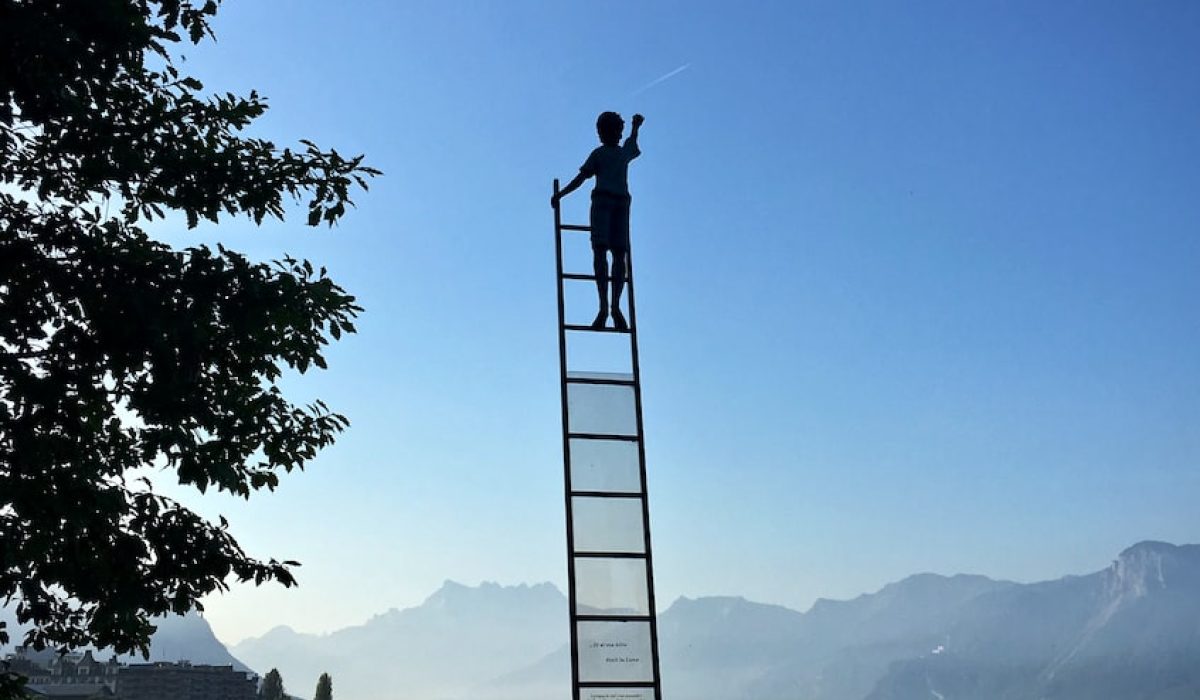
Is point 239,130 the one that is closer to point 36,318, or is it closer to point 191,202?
point 191,202

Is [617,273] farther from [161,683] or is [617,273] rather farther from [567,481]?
[161,683]

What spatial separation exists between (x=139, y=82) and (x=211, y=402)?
3.38m

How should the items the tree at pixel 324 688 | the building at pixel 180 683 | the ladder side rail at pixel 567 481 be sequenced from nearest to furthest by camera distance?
the ladder side rail at pixel 567 481, the tree at pixel 324 688, the building at pixel 180 683

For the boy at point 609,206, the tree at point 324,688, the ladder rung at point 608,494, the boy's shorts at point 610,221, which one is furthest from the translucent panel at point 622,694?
the tree at point 324,688

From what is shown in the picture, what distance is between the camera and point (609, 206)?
9.72 m

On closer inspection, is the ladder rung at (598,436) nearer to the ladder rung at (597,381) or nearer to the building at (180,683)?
the ladder rung at (597,381)

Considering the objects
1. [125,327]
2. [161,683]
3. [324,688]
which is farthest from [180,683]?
[125,327]

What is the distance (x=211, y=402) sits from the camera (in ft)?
29.9

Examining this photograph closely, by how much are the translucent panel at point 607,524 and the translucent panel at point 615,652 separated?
21.8 inches

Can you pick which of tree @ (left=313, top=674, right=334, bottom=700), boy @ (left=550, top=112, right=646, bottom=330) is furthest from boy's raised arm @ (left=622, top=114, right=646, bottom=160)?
tree @ (left=313, top=674, right=334, bottom=700)

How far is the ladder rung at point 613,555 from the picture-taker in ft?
27.0

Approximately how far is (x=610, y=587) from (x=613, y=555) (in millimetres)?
232

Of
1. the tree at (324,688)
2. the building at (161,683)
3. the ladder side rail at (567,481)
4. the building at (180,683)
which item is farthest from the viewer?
the building at (180,683)

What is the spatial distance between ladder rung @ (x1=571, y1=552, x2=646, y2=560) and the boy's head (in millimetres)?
3614
